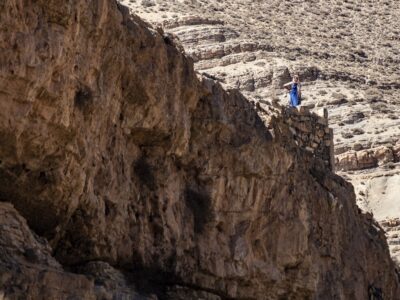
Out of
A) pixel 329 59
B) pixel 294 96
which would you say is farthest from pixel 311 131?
pixel 329 59

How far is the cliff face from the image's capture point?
13156 mm

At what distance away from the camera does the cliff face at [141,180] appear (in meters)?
13.2

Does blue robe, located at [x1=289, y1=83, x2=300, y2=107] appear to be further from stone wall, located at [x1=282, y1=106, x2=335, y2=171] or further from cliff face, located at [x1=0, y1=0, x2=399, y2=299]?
cliff face, located at [x1=0, y1=0, x2=399, y2=299]

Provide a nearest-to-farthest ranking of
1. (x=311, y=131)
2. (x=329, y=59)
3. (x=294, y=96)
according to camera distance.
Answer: (x=311, y=131), (x=294, y=96), (x=329, y=59)

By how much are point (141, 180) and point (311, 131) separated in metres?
7.49

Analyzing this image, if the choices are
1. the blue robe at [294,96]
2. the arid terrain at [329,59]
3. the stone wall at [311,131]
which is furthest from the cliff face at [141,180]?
the arid terrain at [329,59]

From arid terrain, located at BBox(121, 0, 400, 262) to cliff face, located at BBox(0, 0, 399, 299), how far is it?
2070 cm

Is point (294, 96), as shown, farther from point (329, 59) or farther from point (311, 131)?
point (329, 59)

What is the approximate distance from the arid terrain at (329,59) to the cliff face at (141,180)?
20702 mm

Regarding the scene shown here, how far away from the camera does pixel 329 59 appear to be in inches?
2655

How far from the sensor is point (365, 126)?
55.1m

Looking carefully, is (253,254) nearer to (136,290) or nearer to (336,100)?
(136,290)

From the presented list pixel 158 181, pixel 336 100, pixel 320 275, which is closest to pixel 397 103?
pixel 336 100

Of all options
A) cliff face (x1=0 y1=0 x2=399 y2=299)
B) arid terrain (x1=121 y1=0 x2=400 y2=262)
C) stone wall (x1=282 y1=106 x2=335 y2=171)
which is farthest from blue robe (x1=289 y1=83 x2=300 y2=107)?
arid terrain (x1=121 y1=0 x2=400 y2=262)
